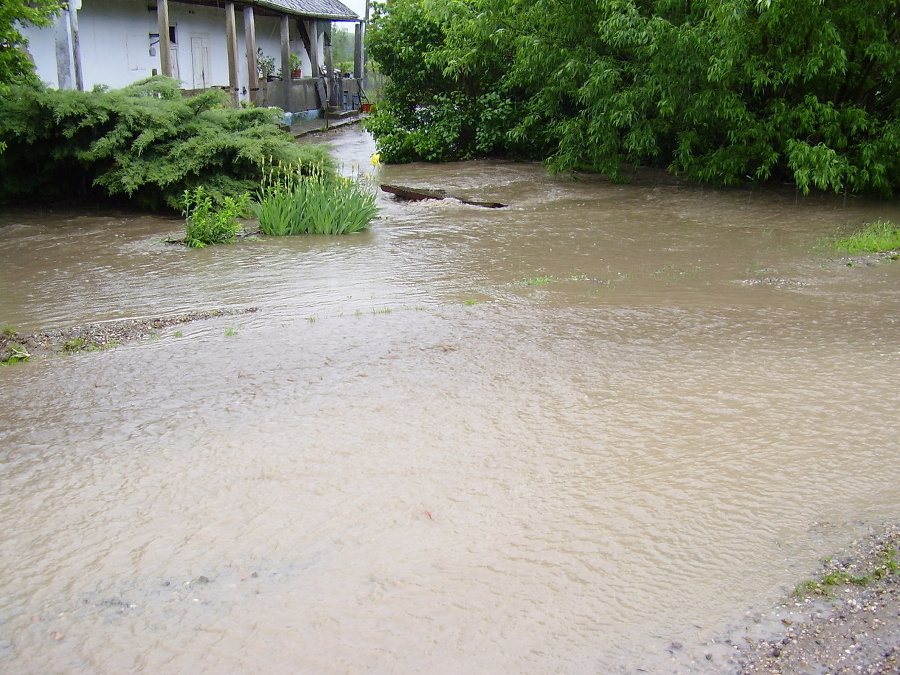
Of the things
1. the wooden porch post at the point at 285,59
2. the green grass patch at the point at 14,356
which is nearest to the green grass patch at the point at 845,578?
the green grass patch at the point at 14,356

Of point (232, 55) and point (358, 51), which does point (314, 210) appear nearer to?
point (232, 55)

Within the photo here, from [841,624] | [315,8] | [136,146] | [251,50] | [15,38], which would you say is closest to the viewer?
[841,624]

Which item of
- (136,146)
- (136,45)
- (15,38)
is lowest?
(136,146)

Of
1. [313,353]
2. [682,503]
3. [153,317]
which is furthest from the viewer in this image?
[153,317]

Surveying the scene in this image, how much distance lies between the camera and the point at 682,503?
4.23 metres

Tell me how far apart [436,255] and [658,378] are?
457 centimetres

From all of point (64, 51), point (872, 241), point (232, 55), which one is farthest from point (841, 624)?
point (232, 55)

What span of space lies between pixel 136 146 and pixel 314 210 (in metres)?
2.81

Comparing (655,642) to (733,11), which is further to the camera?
(733,11)

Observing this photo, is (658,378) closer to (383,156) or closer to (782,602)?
(782,602)

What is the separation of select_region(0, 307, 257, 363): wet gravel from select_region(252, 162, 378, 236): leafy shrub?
143 inches

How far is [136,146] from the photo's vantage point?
11688 millimetres

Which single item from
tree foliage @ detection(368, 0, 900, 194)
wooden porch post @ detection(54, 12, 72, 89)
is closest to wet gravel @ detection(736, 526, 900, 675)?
tree foliage @ detection(368, 0, 900, 194)

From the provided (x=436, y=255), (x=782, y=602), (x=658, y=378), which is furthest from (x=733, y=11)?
(x=782, y=602)
